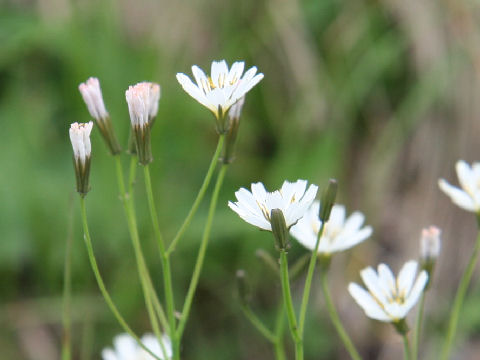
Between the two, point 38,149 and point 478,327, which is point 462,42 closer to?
point 478,327

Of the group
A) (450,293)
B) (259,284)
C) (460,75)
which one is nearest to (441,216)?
(450,293)

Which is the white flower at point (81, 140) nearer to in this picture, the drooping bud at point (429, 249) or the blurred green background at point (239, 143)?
the drooping bud at point (429, 249)

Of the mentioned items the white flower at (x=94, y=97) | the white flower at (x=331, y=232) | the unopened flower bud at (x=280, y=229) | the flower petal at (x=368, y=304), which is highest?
the white flower at (x=94, y=97)

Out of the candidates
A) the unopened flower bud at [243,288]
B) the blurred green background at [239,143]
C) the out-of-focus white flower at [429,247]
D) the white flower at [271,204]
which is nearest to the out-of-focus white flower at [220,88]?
the white flower at [271,204]

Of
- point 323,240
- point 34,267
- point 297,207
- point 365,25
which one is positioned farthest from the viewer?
point 365,25

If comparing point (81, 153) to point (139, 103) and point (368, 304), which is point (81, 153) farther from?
point (368, 304)

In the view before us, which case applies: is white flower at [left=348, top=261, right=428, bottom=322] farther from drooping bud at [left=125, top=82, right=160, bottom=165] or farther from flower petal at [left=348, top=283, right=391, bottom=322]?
drooping bud at [left=125, top=82, right=160, bottom=165]

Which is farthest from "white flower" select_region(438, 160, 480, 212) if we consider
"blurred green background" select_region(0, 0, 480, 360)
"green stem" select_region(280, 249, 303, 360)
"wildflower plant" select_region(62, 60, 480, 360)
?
"blurred green background" select_region(0, 0, 480, 360)
